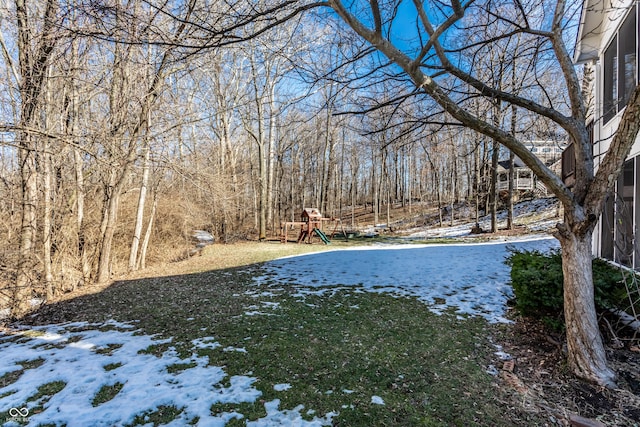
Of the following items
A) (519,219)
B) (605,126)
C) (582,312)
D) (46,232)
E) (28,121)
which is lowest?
(582,312)

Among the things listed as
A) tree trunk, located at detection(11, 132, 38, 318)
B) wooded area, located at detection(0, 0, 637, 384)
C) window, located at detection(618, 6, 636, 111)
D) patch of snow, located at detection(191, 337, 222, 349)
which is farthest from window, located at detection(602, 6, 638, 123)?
tree trunk, located at detection(11, 132, 38, 318)

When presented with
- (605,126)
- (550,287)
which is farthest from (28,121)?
(605,126)

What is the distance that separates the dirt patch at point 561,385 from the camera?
268 centimetres

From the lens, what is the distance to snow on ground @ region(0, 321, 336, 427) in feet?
8.16

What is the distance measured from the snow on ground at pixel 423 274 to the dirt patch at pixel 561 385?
1000 mm

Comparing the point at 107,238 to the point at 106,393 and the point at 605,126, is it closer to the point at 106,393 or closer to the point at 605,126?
the point at 106,393

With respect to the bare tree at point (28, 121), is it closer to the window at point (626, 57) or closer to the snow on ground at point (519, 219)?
the window at point (626, 57)

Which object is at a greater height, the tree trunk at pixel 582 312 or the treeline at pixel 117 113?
the treeline at pixel 117 113

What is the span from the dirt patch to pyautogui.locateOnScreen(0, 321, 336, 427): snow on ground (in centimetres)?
181

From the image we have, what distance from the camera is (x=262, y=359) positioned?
135 inches

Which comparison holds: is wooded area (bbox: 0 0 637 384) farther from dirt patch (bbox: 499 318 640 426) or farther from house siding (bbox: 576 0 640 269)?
house siding (bbox: 576 0 640 269)

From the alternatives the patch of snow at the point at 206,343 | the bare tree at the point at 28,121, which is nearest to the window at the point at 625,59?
the patch of snow at the point at 206,343

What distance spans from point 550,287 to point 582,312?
35.6 inches

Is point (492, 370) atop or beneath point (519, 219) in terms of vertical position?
beneath
